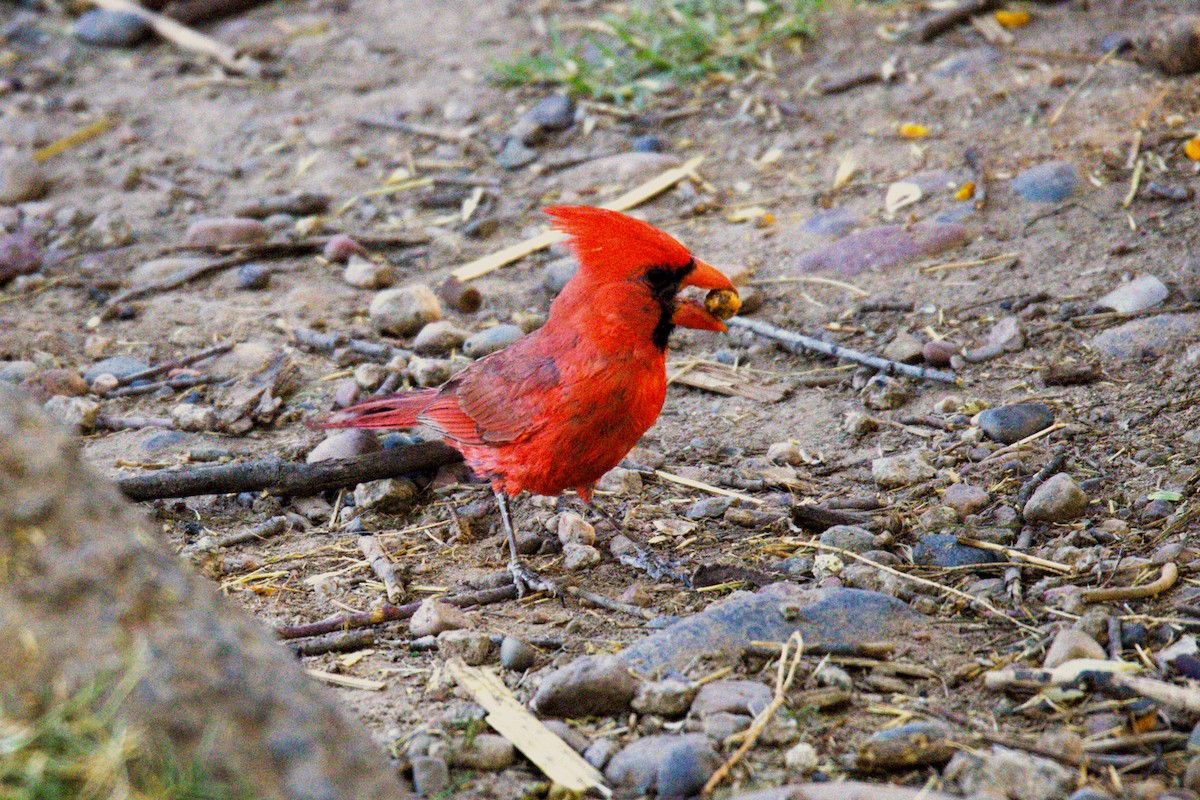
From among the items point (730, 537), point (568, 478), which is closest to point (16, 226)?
point (568, 478)

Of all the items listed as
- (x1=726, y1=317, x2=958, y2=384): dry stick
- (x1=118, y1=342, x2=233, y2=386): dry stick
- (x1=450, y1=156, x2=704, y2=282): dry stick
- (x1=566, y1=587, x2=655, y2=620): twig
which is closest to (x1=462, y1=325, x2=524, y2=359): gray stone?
(x1=450, y1=156, x2=704, y2=282): dry stick

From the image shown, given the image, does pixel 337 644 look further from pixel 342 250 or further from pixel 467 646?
pixel 342 250

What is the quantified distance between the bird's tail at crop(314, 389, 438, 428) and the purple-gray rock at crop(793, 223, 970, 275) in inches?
76.6

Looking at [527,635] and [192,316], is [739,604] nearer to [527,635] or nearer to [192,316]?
[527,635]

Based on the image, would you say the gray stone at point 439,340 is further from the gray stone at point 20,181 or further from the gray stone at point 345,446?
the gray stone at point 20,181

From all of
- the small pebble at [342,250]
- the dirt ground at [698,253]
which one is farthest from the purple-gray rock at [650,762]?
the small pebble at [342,250]

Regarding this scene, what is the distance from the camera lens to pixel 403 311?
16.4 ft

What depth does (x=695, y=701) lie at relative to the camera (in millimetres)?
2600

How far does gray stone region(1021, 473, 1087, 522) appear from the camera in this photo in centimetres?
338

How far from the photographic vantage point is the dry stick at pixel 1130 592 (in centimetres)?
292

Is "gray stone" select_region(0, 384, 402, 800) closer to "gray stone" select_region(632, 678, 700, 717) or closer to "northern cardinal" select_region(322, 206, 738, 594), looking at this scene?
"gray stone" select_region(632, 678, 700, 717)

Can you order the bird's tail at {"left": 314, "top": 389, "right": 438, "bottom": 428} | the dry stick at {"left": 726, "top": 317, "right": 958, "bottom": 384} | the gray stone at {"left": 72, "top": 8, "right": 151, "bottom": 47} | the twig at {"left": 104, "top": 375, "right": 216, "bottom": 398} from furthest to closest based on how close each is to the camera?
the gray stone at {"left": 72, "top": 8, "right": 151, "bottom": 47} → the twig at {"left": 104, "top": 375, "right": 216, "bottom": 398} → the dry stick at {"left": 726, "top": 317, "right": 958, "bottom": 384} → the bird's tail at {"left": 314, "top": 389, "right": 438, "bottom": 428}

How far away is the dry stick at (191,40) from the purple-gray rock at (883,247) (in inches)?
163

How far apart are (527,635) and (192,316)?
2818 millimetres
